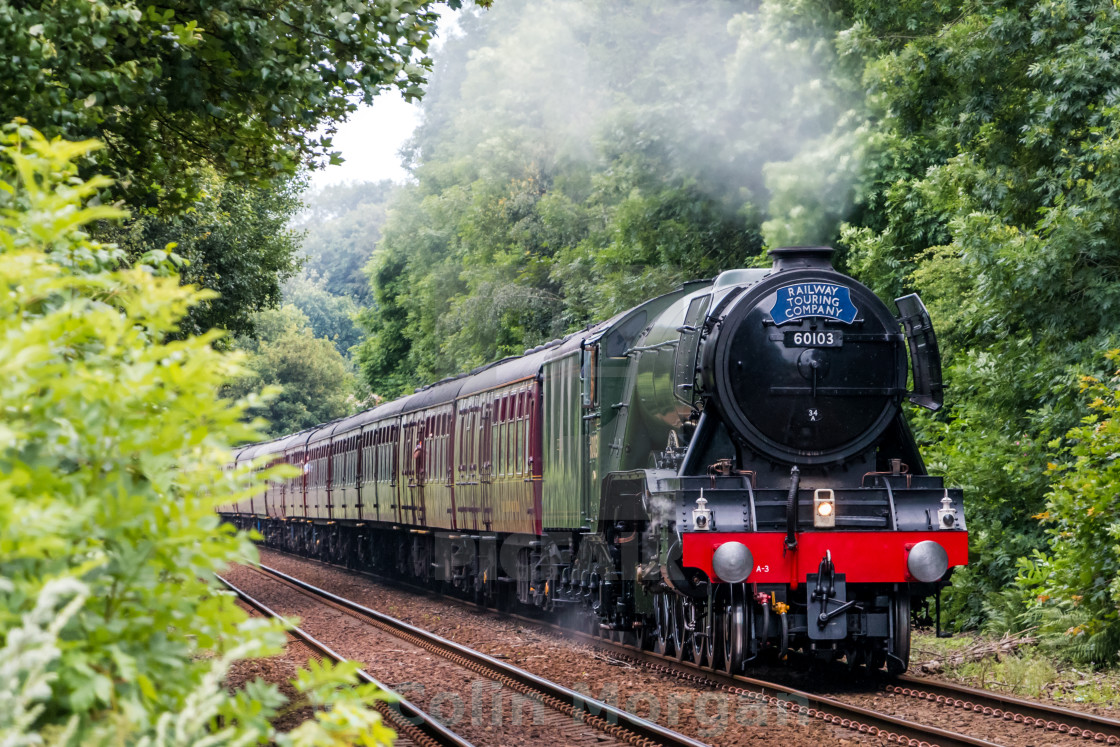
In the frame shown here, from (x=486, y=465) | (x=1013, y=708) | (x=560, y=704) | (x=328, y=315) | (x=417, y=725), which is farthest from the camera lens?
(x=328, y=315)

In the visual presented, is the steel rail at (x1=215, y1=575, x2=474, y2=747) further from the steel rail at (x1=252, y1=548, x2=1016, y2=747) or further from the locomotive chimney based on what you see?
the locomotive chimney

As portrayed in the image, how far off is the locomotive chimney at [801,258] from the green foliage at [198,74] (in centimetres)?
341

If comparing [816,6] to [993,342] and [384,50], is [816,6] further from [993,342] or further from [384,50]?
[384,50]

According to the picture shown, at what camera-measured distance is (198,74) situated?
8383mm

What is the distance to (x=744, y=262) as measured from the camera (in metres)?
23.4

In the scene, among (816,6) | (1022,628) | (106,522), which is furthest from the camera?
(816,6)

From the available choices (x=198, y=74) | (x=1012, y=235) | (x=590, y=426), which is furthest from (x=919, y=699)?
(x=198, y=74)

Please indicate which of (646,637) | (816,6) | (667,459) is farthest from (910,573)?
(816,6)

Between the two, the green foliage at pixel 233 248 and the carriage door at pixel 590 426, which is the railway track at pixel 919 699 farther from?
the green foliage at pixel 233 248

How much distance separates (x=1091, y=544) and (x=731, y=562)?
3.45 m

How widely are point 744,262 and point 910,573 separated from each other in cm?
1482

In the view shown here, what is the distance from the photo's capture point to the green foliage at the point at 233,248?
69.1 ft

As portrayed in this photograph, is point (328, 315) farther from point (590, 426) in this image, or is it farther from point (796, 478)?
point (796, 478)

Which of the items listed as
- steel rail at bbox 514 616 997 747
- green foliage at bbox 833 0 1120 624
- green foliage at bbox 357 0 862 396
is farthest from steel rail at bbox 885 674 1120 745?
green foliage at bbox 357 0 862 396
